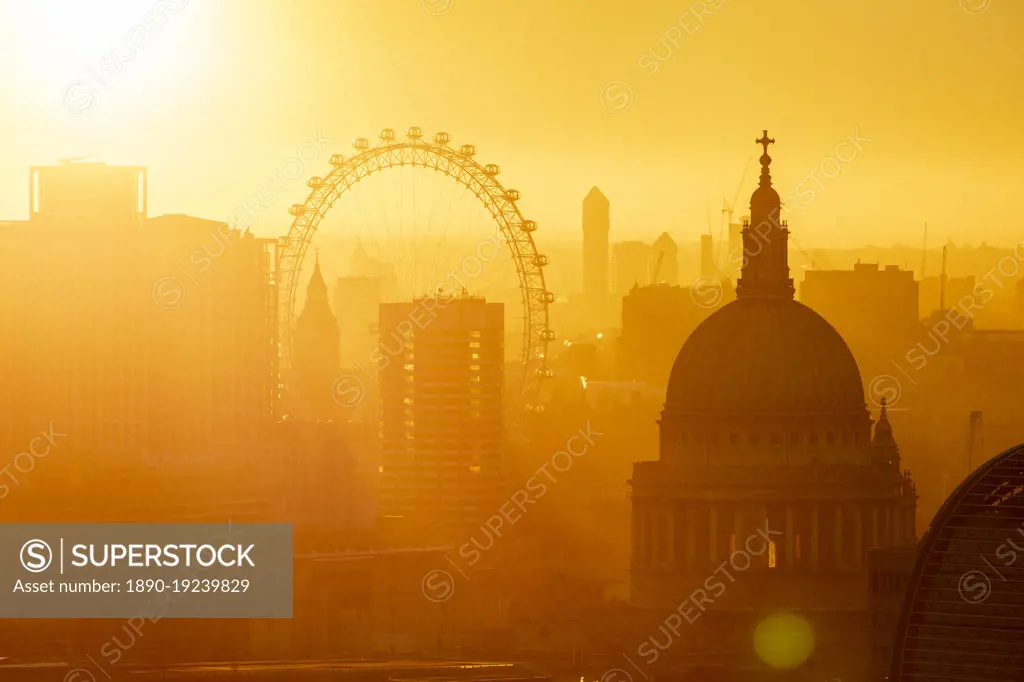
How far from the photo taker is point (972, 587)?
197m

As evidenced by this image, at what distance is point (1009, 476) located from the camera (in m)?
196

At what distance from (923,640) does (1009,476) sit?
8685 millimetres

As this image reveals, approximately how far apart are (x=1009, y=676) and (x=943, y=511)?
31.0 feet

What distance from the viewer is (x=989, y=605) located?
644ft

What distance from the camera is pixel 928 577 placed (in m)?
198

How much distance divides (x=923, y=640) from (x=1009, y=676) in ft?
16.4

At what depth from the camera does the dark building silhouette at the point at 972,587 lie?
194 m

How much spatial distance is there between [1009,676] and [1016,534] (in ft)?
27.1

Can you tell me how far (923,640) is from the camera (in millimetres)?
195375

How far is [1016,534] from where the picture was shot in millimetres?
197500

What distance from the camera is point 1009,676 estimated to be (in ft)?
631

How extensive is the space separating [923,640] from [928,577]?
12.7 ft

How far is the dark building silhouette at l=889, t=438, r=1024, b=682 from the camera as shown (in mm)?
194250
